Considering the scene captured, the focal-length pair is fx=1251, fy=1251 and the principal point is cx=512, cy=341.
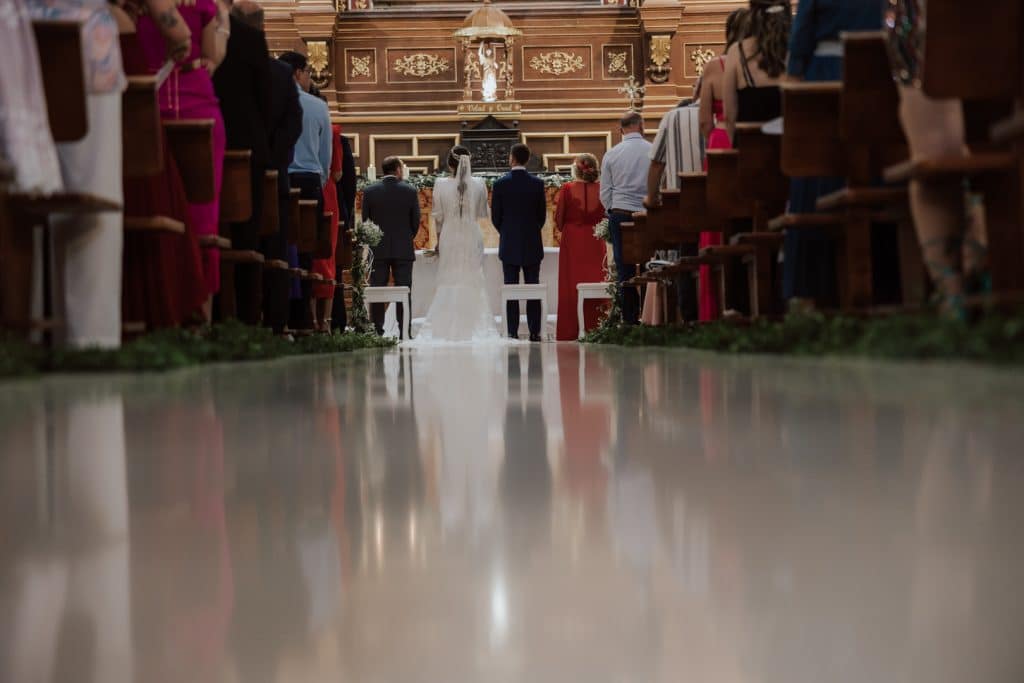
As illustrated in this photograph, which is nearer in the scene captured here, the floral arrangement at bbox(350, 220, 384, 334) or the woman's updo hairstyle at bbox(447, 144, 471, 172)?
the floral arrangement at bbox(350, 220, 384, 334)

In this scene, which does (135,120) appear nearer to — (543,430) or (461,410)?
(461,410)

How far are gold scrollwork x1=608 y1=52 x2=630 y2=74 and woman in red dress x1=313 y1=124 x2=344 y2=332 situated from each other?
7801 mm

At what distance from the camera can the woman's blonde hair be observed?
11047mm

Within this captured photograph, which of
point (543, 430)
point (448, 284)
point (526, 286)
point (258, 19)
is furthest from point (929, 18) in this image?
point (448, 284)

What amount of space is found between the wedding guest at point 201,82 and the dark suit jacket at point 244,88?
1.01 ft

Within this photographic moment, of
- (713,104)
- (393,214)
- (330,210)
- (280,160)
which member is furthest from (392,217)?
(713,104)

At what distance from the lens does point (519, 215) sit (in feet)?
38.9

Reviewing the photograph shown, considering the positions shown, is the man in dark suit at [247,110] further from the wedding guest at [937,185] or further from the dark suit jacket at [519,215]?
the dark suit jacket at [519,215]

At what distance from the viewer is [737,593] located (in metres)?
0.80

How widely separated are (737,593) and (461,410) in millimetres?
1454

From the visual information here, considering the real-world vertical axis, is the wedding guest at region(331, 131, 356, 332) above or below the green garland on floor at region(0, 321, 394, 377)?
above

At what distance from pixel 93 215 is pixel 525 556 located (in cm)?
309

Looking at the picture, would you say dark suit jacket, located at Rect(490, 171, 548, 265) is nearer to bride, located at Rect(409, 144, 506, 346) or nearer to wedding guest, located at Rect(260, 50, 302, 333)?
bride, located at Rect(409, 144, 506, 346)

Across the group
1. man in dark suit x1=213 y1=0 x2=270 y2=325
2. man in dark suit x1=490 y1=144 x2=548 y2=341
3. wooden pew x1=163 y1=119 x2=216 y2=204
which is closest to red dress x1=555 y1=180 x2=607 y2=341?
man in dark suit x1=490 y1=144 x2=548 y2=341
